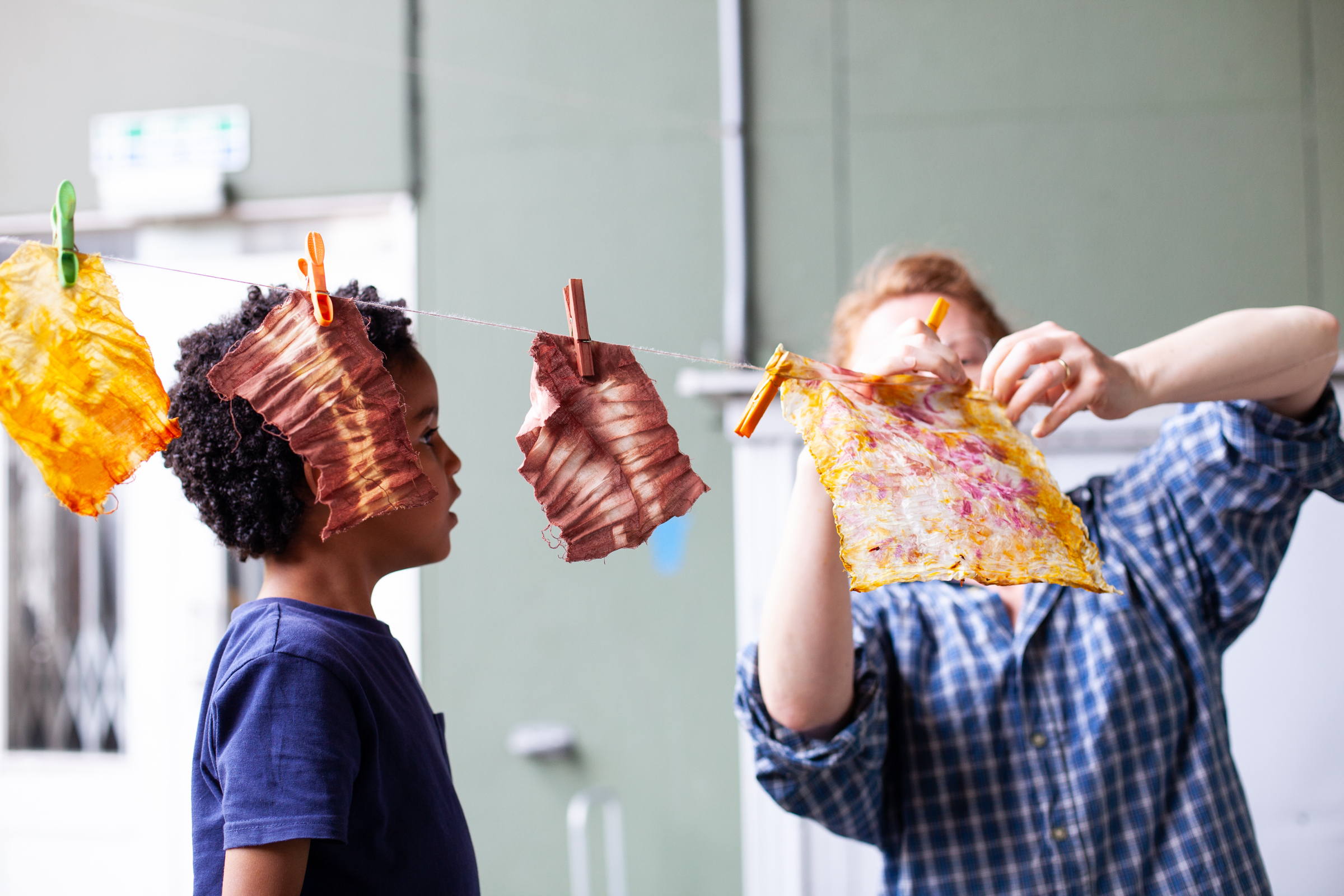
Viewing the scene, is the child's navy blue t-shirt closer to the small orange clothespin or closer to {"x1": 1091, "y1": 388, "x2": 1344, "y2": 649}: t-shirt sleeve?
the small orange clothespin

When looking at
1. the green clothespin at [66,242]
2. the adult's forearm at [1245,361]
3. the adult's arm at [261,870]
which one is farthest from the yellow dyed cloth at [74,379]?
the adult's forearm at [1245,361]

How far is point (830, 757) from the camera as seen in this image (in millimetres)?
944

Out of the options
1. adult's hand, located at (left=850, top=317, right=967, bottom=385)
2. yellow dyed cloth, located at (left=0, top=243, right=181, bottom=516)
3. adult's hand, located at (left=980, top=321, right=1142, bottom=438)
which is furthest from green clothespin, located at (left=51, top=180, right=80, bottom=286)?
adult's hand, located at (left=980, top=321, right=1142, bottom=438)

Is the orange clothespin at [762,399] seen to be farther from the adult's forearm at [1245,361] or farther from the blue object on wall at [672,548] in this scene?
the blue object on wall at [672,548]

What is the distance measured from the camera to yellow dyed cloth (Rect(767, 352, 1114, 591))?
72 cm

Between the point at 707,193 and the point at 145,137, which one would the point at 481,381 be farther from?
the point at 145,137

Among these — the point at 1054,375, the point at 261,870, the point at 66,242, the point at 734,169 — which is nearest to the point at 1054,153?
the point at 734,169

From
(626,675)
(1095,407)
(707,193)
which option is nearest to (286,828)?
(1095,407)

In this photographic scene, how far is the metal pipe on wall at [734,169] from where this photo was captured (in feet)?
6.96

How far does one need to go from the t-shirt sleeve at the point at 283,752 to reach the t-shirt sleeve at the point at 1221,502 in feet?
3.06

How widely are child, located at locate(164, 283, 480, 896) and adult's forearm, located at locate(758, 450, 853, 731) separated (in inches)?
13.8

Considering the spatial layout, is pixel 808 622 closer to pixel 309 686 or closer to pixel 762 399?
pixel 762 399

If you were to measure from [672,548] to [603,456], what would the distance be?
56.0 inches

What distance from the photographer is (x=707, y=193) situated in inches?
85.4
